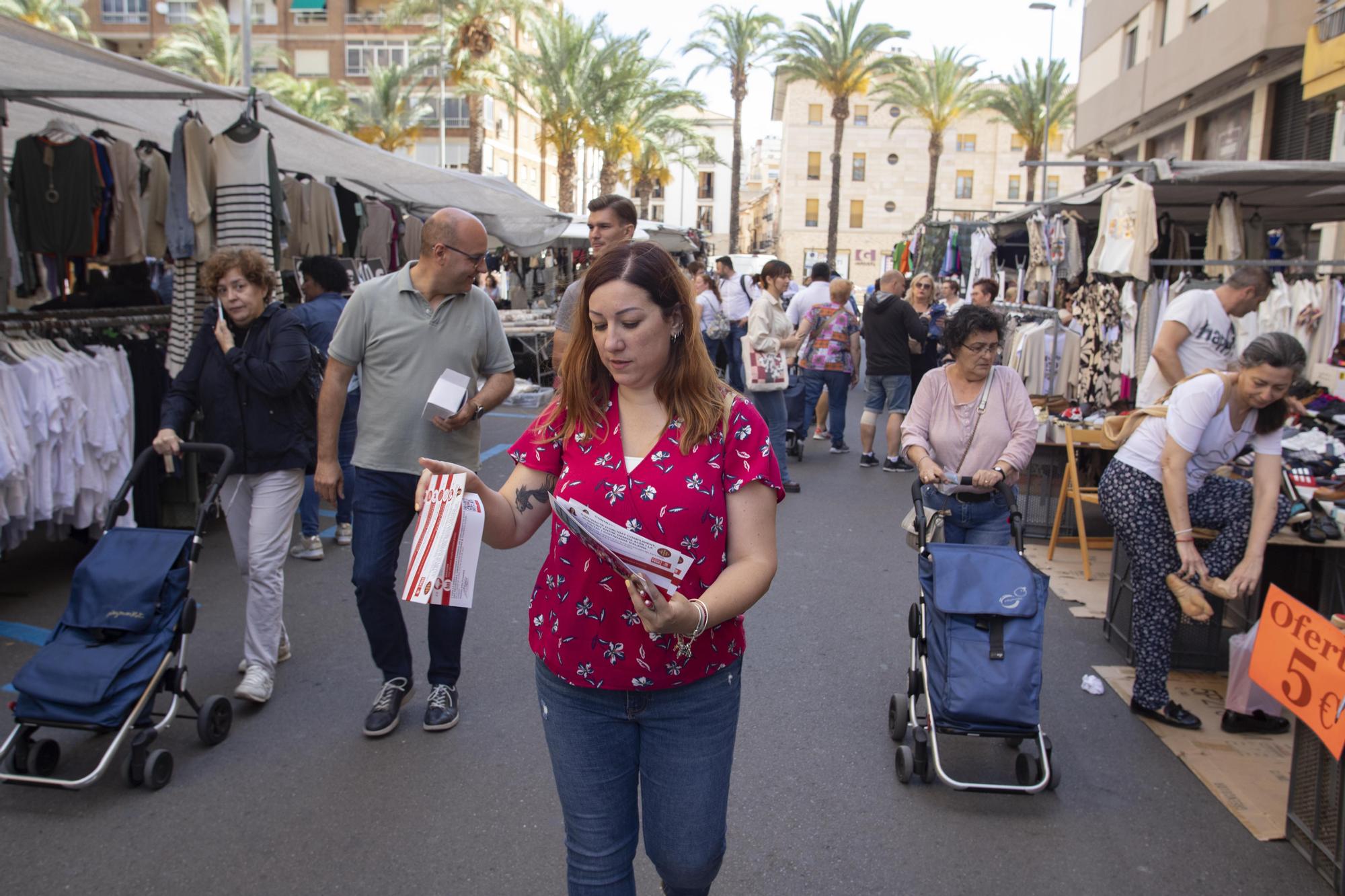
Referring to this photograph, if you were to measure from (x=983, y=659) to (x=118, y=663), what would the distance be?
313 centimetres

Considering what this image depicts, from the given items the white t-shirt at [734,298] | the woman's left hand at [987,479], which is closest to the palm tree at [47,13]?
the white t-shirt at [734,298]

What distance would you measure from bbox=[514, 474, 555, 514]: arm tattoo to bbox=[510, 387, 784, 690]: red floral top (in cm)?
11

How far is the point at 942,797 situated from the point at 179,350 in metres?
5.15

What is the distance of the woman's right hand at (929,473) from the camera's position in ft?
13.8

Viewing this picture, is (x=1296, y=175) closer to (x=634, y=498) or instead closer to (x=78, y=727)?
(x=634, y=498)

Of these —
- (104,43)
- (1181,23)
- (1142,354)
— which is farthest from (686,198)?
(1142,354)

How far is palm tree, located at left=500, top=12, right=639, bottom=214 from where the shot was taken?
1232 inches

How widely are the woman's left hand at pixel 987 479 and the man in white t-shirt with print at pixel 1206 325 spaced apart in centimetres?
256

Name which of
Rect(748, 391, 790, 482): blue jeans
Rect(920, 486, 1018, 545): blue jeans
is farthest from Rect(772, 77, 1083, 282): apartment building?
Rect(920, 486, 1018, 545): blue jeans

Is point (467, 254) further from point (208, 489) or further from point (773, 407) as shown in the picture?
point (773, 407)

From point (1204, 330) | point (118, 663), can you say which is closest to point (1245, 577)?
point (1204, 330)

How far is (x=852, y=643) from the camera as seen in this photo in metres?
5.29

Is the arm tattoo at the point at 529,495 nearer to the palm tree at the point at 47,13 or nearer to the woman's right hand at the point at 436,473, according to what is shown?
the woman's right hand at the point at 436,473

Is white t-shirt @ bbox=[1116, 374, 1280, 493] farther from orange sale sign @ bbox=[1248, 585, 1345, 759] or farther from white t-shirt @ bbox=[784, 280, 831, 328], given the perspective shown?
white t-shirt @ bbox=[784, 280, 831, 328]
